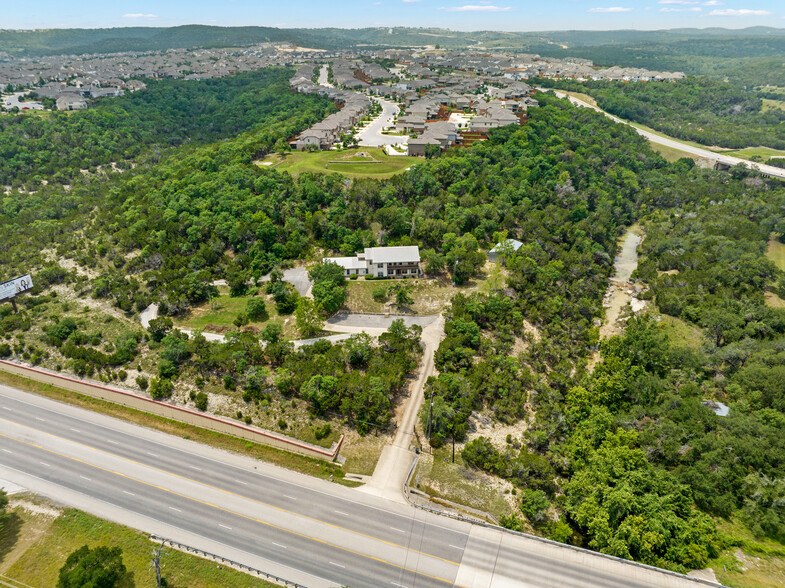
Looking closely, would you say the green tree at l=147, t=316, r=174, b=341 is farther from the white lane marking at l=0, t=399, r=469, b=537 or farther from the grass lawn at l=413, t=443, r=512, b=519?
the grass lawn at l=413, t=443, r=512, b=519

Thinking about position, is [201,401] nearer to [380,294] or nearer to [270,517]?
[270,517]

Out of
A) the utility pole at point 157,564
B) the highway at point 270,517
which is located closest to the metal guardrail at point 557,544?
the highway at point 270,517

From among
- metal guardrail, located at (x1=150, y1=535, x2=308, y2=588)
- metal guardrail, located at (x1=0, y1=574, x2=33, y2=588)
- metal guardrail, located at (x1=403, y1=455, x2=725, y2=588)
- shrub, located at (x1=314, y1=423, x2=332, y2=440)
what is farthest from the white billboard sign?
metal guardrail, located at (x1=403, y1=455, x2=725, y2=588)

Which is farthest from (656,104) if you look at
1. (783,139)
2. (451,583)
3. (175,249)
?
(451,583)

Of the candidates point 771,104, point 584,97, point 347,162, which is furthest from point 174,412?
point 771,104

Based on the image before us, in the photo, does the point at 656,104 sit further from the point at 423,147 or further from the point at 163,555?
the point at 163,555

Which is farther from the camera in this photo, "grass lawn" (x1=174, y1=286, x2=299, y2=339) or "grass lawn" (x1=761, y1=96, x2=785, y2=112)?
"grass lawn" (x1=761, y1=96, x2=785, y2=112)
